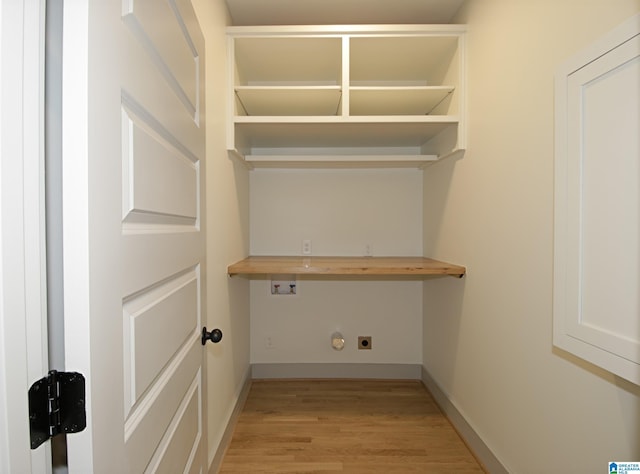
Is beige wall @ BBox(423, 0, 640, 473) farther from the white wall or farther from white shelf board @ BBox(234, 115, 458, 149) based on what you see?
the white wall

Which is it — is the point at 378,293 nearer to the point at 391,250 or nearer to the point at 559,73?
the point at 391,250

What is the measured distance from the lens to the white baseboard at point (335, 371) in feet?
9.12

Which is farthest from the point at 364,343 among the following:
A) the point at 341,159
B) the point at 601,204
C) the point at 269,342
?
the point at 601,204

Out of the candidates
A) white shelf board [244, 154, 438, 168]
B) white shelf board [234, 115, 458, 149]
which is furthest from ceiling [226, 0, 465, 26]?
white shelf board [244, 154, 438, 168]

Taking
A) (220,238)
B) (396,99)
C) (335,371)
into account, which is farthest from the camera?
(335,371)

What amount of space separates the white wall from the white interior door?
170cm

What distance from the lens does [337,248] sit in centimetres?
280

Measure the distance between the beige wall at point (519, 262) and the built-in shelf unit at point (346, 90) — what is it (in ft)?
0.75

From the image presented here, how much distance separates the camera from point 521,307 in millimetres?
1435

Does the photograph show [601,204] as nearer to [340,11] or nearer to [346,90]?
[346,90]

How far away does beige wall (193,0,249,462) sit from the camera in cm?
161

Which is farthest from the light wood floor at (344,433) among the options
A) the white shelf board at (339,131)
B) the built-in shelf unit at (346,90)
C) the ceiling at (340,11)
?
the ceiling at (340,11)

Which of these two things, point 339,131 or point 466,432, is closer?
point 466,432

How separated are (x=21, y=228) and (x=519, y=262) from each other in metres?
1.62
